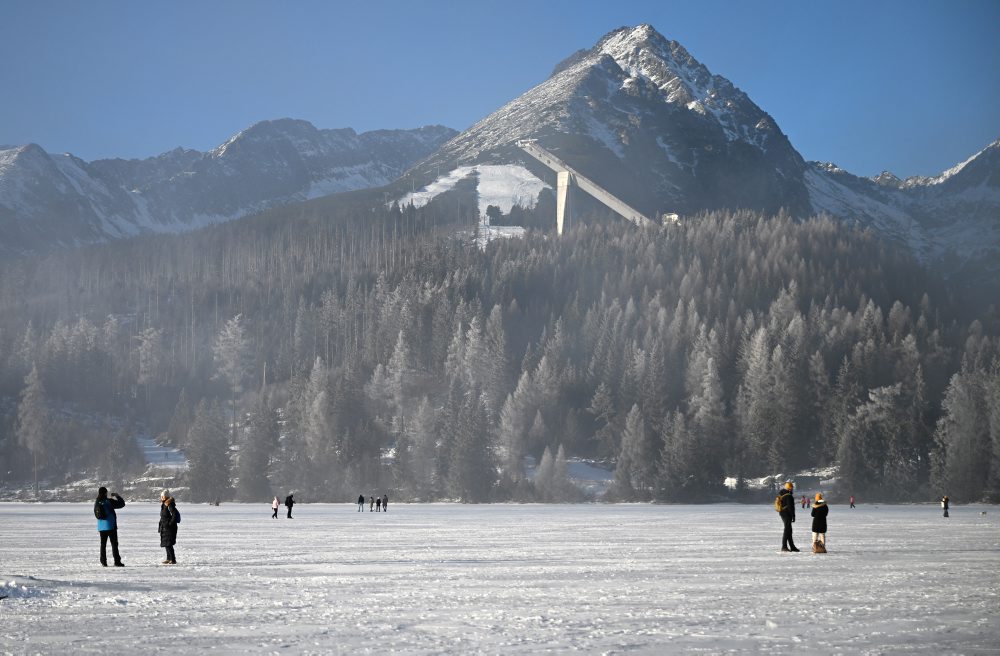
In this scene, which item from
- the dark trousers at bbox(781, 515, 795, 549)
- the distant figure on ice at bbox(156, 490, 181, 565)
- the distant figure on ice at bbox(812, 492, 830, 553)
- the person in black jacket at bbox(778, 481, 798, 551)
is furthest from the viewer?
the dark trousers at bbox(781, 515, 795, 549)

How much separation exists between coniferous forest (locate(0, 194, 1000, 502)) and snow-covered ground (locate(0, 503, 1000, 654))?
79.8 metres

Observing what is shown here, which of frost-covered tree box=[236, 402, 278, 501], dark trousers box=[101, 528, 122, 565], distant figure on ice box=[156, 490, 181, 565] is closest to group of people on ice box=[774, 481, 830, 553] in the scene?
distant figure on ice box=[156, 490, 181, 565]

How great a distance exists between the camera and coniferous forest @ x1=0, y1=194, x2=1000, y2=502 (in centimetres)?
11475

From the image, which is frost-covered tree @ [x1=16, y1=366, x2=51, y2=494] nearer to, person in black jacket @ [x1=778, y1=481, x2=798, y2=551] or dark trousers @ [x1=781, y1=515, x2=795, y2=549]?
dark trousers @ [x1=781, y1=515, x2=795, y2=549]

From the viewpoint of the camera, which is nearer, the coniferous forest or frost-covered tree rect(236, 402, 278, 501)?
the coniferous forest

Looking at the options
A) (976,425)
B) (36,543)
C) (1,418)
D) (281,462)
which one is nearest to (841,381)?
(976,425)

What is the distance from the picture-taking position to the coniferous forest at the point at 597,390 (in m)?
115

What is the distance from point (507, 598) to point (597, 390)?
12287 centimetres

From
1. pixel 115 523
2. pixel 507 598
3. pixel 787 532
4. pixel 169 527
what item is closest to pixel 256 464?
pixel 115 523

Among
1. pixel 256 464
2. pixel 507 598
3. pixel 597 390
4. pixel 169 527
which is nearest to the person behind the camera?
pixel 507 598

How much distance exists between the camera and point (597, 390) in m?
142

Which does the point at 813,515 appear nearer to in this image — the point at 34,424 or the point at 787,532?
the point at 787,532

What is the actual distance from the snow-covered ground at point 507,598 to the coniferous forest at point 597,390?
79.8 metres

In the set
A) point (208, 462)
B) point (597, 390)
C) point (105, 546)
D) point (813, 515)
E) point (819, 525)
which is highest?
point (597, 390)
